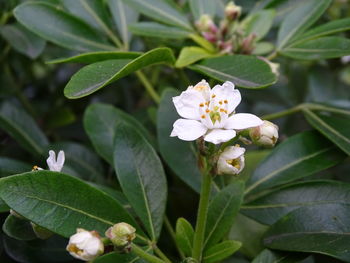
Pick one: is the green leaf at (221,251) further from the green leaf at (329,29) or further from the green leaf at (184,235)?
the green leaf at (329,29)

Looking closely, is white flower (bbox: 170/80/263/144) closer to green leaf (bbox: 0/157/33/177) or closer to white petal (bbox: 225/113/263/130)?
white petal (bbox: 225/113/263/130)

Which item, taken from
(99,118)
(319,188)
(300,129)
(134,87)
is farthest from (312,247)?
(134,87)

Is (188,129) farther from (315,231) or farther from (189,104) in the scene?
(315,231)

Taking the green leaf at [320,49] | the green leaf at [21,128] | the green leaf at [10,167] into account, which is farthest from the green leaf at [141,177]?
the green leaf at [320,49]

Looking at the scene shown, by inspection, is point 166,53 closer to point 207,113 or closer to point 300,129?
point 207,113

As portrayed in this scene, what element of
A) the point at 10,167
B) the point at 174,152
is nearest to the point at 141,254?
the point at 174,152
